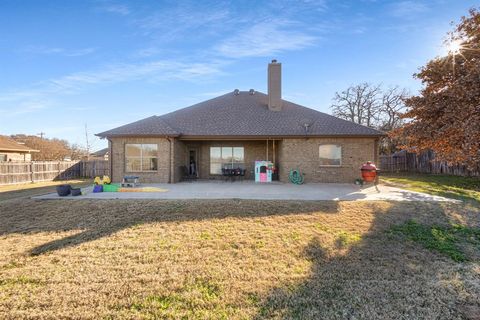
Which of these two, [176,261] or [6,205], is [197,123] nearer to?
[6,205]

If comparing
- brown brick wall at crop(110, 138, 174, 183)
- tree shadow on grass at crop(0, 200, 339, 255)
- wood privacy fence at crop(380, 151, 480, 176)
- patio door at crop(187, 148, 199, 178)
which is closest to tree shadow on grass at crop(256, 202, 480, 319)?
tree shadow on grass at crop(0, 200, 339, 255)

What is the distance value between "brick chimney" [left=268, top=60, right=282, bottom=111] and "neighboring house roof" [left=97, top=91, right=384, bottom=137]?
50 centimetres

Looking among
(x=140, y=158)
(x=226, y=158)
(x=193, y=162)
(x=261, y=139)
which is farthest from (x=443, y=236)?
(x=140, y=158)

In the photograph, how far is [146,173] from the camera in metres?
12.9

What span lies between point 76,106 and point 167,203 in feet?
69.9

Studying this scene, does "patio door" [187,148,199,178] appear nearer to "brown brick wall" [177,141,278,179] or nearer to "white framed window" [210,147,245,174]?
"brown brick wall" [177,141,278,179]

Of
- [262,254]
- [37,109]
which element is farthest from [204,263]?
[37,109]

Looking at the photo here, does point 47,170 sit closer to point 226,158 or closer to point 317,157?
point 226,158

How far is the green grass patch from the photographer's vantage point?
472cm

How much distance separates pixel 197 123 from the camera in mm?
14266

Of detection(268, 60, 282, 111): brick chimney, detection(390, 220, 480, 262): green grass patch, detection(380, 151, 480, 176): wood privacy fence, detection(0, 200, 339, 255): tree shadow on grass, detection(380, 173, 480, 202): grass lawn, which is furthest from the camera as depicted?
detection(380, 151, 480, 176): wood privacy fence

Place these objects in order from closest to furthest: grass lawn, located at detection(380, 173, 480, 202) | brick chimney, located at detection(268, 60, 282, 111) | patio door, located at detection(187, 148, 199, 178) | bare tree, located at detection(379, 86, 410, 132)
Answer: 1. grass lawn, located at detection(380, 173, 480, 202)
2. patio door, located at detection(187, 148, 199, 178)
3. brick chimney, located at detection(268, 60, 282, 111)
4. bare tree, located at detection(379, 86, 410, 132)

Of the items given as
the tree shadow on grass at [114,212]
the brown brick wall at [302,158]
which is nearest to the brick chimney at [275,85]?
the brown brick wall at [302,158]

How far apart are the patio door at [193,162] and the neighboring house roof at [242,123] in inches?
83.2
